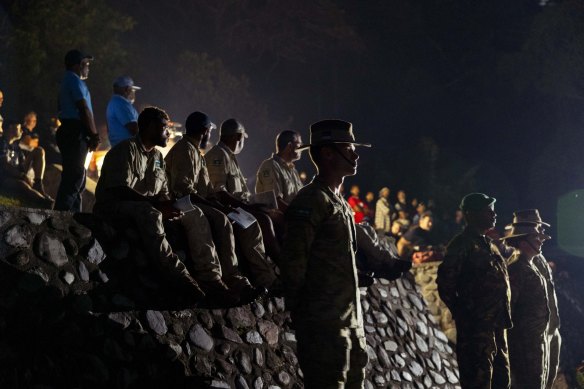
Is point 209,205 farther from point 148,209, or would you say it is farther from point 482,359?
point 482,359

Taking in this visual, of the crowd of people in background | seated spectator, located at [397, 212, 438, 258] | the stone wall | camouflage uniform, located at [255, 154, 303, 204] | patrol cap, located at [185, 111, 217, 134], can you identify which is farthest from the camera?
seated spectator, located at [397, 212, 438, 258]

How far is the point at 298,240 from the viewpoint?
4.54 metres

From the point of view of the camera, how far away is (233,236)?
6059 millimetres

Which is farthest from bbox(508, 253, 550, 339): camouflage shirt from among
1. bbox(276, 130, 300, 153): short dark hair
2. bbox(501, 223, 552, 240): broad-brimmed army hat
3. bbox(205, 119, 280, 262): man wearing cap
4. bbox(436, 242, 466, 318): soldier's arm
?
bbox(205, 119, 280, 262): man wearing cap

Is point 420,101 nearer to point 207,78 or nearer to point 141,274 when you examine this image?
point 207,78

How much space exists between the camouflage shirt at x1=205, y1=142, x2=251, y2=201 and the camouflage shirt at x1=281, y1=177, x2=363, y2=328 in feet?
8.59

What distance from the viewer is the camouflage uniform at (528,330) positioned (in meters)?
8.41

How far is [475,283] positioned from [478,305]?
0.26 meters

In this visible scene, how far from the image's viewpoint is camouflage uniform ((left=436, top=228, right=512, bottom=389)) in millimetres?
7223

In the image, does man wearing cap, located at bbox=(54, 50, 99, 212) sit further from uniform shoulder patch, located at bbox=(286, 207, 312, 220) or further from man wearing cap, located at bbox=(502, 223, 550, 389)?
man wearing cap, located at bbox=(502, 223, 550, 389)

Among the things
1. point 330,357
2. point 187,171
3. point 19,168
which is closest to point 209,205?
point 187,171

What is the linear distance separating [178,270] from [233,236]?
91cm

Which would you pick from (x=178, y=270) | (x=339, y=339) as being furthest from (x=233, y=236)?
(x=339, y=339)

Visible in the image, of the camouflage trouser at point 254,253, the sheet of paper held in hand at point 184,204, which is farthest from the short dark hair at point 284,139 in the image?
the sheet of paper held in hand at point 184,204
